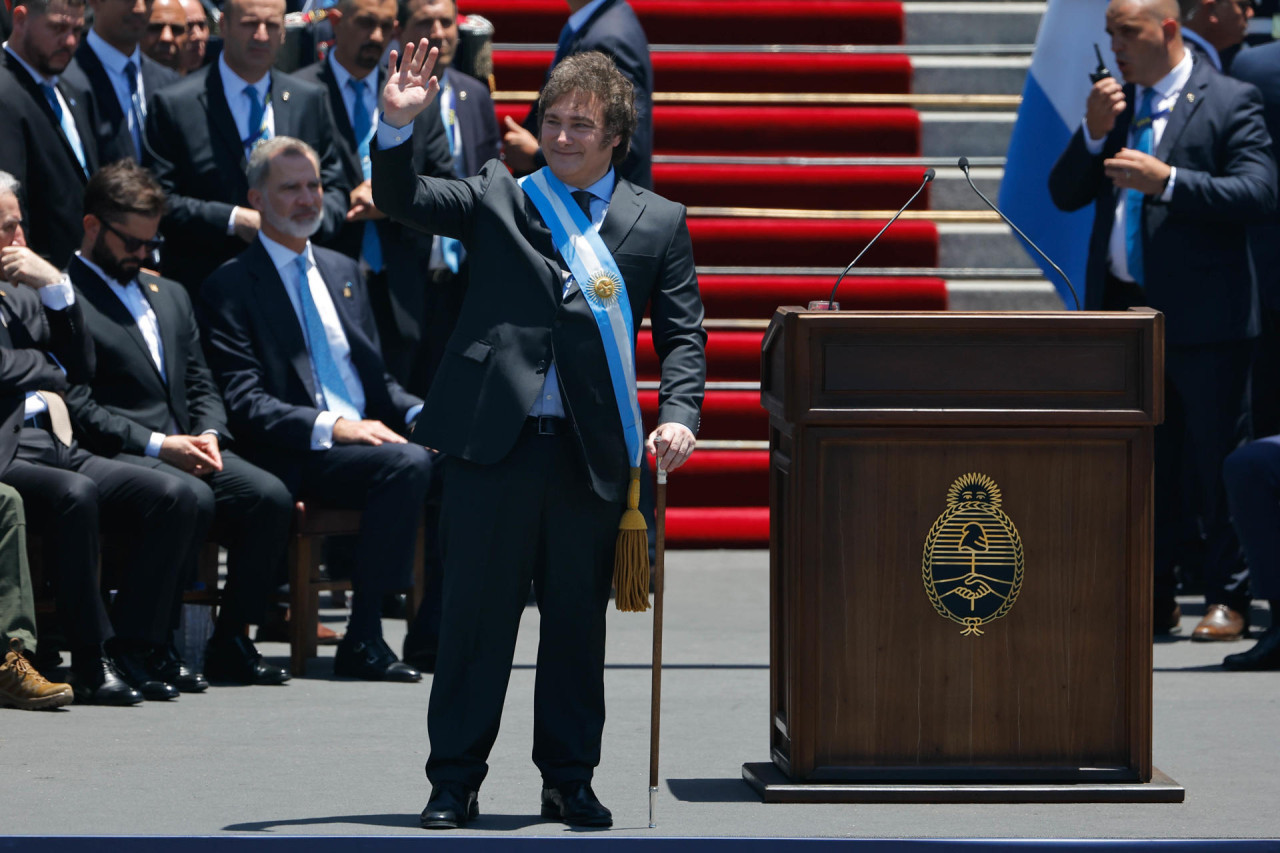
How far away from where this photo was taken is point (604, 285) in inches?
145

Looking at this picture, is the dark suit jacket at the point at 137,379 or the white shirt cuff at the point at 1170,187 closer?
the dark suit jacket at the point at 137,379

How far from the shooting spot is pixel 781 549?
3918 millimetres

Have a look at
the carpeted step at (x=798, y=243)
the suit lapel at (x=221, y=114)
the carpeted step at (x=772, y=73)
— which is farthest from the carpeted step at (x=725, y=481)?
the carpeted step at (x=772, y=73)

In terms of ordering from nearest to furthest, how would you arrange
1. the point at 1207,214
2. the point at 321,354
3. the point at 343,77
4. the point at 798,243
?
the point at 321,354, the point at 1207,214, the point at 343,77, the point at 798,243

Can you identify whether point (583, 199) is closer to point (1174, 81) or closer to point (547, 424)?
point (547, 424)

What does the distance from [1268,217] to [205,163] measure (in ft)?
11.5

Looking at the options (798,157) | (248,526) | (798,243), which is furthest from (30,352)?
(798,157)

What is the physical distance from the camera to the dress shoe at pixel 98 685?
4781mm

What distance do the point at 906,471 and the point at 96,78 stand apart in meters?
3.43

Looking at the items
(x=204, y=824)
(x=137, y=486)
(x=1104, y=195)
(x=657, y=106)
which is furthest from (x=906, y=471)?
(x=657, y=106)

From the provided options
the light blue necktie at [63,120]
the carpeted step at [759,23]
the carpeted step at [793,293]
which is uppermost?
the carpeted step at [759,23]

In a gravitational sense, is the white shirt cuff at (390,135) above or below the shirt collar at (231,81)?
below

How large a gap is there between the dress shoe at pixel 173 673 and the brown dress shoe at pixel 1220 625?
2929 mm

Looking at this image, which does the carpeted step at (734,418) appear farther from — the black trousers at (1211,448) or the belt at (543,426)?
the belt at (543,426)
